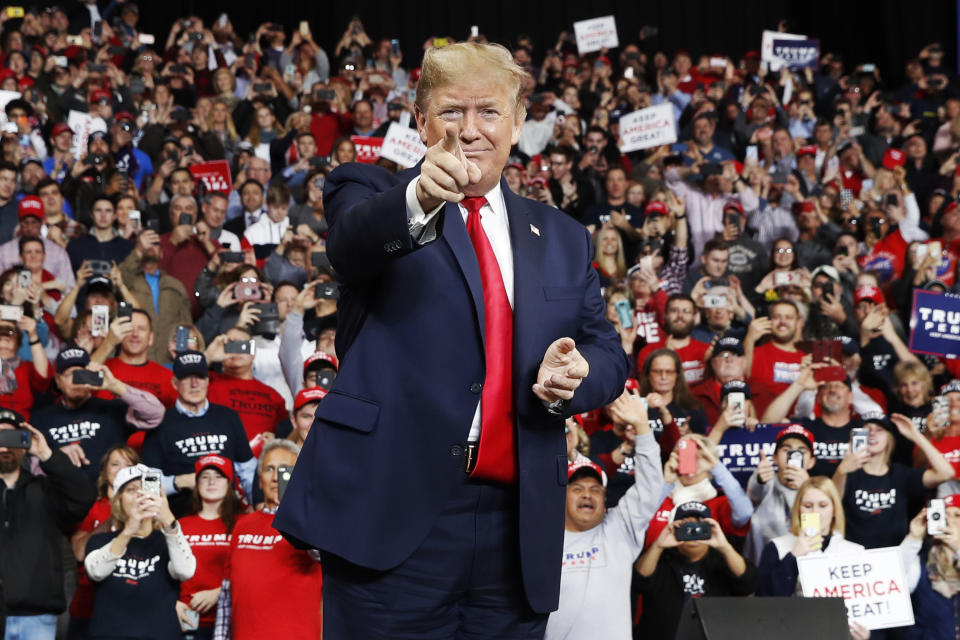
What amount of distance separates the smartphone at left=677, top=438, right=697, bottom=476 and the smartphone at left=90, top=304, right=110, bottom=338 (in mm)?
2901

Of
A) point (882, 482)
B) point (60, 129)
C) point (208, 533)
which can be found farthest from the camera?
point (60, 129)

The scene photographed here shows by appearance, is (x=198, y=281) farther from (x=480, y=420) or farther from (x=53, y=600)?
(x=480, y=420)

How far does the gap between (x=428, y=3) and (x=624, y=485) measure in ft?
38.5

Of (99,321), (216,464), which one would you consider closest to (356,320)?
(216,464)

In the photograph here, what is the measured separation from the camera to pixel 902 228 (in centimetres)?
904

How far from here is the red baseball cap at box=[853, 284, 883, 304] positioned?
298 inches

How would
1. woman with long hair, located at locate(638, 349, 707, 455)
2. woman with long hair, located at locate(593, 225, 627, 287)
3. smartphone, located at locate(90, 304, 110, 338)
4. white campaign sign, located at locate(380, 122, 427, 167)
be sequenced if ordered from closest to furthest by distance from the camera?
woman with long hair, located at locate(638, 349, 707, 455), smartphone, located at locate(90, 304, 110, 338), woman with long hair, located at locate(593, 225, 627, 287), white campaign sign, located at locate(380, 122, 427, 167)

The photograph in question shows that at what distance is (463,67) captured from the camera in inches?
66.7

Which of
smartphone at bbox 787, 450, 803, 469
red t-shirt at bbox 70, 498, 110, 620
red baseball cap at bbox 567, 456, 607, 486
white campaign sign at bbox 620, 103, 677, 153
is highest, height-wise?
white campaign sign at bbox 620, 103, 677, 153

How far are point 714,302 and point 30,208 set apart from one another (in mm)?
3929

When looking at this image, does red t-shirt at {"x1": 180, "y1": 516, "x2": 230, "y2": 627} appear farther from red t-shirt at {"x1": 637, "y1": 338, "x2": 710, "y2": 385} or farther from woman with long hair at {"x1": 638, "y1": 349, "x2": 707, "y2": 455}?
red t-shirt at {"x1": 637, "y1": 338, "x2": 710, "y2": 385}

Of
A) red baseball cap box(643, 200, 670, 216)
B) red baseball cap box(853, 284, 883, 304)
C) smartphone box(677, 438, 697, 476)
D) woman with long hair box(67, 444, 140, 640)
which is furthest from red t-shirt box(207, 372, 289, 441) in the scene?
red baseball cap box(853, 284, 883, 304)

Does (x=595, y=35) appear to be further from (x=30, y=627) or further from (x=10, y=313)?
(x=30, y=627)

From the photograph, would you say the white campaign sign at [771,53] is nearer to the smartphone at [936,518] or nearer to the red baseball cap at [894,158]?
the red baseball cap at [894,158]
